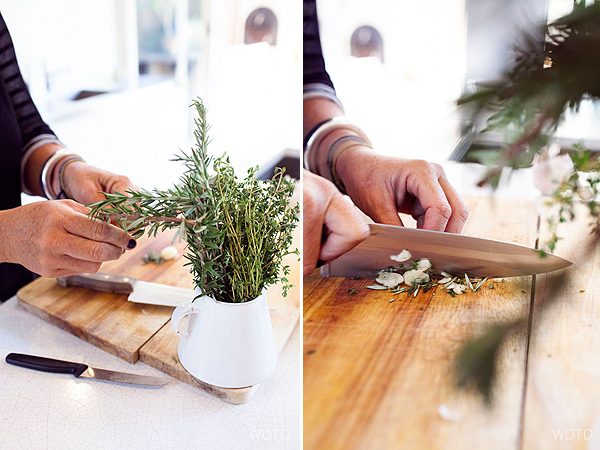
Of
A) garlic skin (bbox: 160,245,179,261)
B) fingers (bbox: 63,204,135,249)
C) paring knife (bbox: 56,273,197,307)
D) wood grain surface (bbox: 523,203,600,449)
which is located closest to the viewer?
wood grain surface (bbox: 523,203,600,449)

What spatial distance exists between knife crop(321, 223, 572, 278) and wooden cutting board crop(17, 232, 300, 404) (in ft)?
0.70

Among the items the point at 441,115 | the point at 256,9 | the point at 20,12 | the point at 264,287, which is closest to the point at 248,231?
the point at 264,287

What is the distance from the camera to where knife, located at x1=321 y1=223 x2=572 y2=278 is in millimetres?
424

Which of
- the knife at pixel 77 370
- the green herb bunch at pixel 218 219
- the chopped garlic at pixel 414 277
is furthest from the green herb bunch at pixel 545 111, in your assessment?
the knife at pixel 77 370

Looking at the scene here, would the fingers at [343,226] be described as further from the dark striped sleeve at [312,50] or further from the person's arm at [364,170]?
the dark striped sleeve at [312,50]

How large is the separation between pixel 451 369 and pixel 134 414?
36cm

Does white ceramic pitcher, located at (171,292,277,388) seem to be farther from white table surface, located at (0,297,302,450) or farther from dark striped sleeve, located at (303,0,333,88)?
dark striped sleeve, located at (303,0,333,88)

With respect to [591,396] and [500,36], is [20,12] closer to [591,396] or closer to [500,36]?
[500,36]

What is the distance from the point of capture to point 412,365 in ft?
1.39

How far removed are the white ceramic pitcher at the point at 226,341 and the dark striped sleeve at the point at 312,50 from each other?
0.25 meters

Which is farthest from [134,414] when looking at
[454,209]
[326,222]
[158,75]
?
[158,75]

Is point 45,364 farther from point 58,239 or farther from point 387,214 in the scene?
point 387,214

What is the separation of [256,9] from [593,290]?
743 millimetres

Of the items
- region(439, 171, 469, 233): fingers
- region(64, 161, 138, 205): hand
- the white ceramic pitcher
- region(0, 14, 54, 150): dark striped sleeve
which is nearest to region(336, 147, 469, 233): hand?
region(439, 171, 469, 233): fingers
